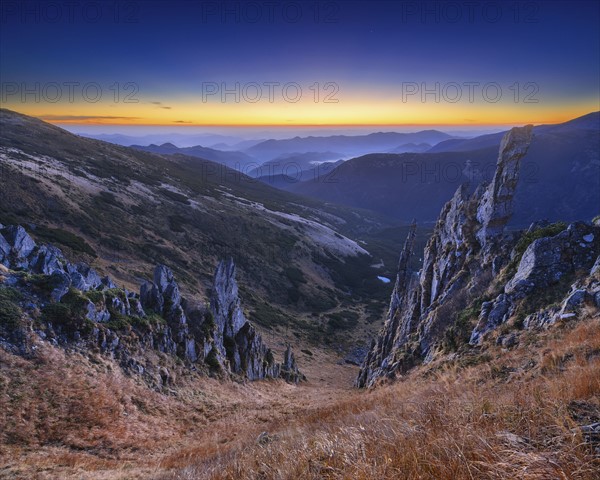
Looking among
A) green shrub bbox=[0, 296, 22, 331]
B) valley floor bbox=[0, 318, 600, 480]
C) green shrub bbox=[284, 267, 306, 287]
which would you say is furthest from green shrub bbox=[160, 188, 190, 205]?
green shrub bbox=[0, 296, 22, 331]

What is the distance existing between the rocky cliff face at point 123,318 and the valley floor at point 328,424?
118cm

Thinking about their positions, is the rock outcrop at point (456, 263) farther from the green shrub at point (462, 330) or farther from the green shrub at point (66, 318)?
the green shrub at point (66, 318)

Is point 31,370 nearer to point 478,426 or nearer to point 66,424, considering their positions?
point 66,424

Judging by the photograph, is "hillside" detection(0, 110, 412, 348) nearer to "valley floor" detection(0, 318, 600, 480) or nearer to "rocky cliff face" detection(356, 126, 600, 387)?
"valley floor" detection(0, 318, 600, 480)

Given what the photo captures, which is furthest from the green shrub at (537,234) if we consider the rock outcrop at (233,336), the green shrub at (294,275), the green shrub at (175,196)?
the green shrub at (175,196)

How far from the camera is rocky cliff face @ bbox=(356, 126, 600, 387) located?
46.2ft

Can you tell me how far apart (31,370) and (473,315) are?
18914mm

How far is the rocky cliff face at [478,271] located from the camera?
46.2 feet

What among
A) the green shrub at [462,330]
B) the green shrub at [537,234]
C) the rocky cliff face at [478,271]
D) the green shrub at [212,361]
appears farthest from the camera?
the green shrub at [212,361]

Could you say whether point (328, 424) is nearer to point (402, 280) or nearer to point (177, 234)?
point (402, 280)

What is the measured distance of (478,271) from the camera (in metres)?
20.5

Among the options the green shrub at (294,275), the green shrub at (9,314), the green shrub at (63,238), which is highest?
the green shrub at (9,314)

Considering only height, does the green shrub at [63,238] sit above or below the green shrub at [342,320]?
above

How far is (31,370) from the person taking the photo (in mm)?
12953
